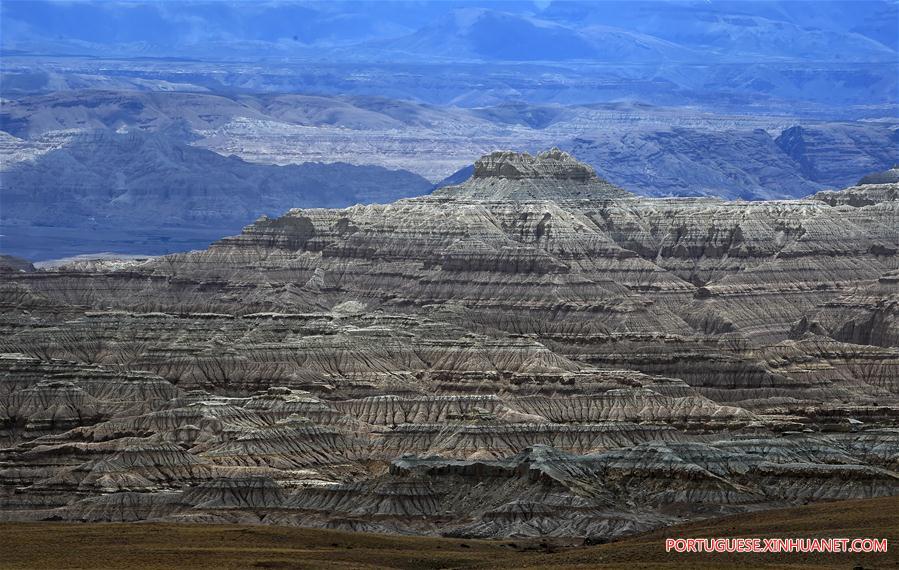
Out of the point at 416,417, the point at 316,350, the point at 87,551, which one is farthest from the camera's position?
the point at 316,350

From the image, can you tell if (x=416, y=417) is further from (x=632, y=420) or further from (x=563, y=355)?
(x=563, y=355)

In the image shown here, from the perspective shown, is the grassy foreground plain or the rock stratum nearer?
the grassy foreground plain

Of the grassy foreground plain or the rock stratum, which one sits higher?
the grassy foreground plain

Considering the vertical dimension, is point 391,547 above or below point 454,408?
above

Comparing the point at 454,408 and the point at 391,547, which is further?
the point at 454,408

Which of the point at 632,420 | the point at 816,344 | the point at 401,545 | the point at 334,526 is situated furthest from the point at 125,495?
the point at 816,344
